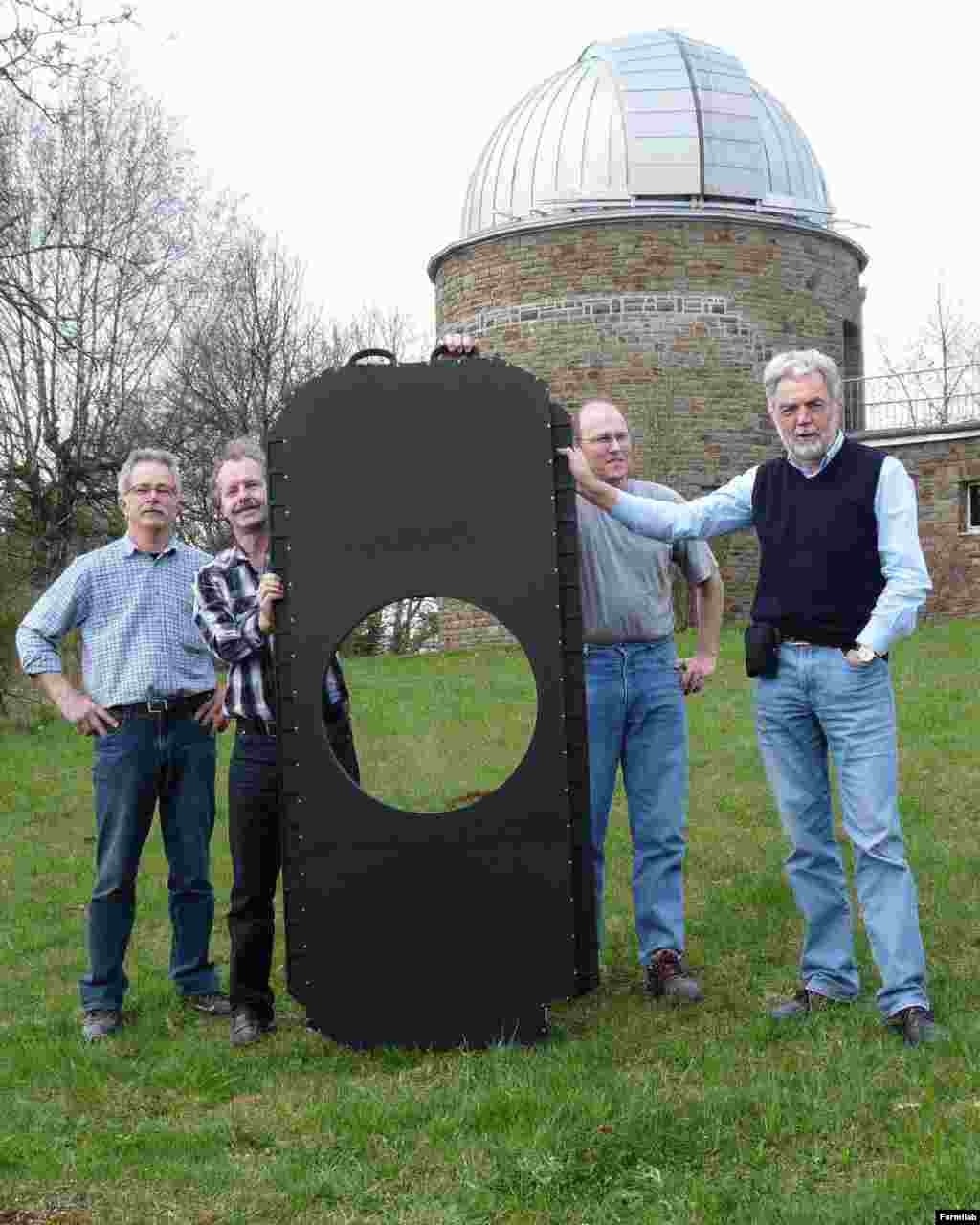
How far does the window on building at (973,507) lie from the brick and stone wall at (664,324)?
316cm

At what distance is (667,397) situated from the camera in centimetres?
2433

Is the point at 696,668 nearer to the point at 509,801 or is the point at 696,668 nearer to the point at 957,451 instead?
the point at 509,801

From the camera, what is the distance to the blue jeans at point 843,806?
4.70 metres

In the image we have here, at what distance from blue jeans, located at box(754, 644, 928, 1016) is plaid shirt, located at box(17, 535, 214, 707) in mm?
2039

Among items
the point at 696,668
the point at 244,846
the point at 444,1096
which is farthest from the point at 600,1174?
the point at 696,668

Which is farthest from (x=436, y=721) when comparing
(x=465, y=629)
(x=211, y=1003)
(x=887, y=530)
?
(x=465, y=629)

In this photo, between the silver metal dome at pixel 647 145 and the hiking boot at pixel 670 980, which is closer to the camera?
the hiking boot at pixel 670 980

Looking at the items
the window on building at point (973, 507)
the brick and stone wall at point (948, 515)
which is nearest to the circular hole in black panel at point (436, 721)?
the brick and stone wall at point (948, 515)

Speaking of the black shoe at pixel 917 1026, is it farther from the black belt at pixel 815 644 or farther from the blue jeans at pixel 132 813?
the blue jeans at pixel 132 813

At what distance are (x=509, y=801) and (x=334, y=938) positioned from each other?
2.24 feet

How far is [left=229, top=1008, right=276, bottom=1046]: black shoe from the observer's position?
203 inches

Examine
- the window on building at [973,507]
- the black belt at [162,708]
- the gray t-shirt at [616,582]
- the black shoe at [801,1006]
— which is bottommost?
the black shoe at [801,1006]

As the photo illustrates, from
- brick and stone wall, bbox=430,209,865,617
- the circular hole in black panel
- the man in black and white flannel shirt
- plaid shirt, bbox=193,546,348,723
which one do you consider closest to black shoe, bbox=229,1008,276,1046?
the man in black and white flannel shirt

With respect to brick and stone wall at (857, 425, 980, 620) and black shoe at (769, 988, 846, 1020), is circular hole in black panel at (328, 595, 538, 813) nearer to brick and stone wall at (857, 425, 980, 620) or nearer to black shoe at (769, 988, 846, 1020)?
black shoe at (769, 988, 846, 1020)
